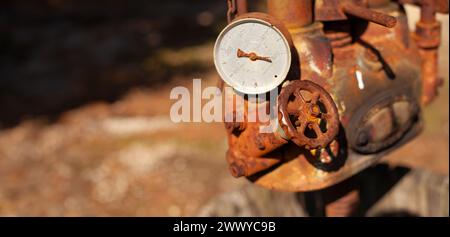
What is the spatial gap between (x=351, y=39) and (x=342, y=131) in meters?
0.47

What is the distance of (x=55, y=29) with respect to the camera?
9.65 metres

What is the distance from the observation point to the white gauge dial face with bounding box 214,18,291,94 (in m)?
2.83

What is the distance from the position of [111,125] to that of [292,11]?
162 inches

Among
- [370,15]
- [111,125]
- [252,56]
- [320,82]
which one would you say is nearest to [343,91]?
[320,82]

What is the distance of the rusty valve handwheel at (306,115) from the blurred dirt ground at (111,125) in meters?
2.01

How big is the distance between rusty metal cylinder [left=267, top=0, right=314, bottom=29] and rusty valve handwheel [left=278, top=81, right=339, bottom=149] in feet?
1.35

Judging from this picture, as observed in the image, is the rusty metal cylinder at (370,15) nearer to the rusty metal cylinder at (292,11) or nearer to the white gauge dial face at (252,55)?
the rusty metal cylinder at (292,11)

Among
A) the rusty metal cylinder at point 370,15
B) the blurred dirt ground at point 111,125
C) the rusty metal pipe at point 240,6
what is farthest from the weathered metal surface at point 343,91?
the blurred dirt ground at point 111,125

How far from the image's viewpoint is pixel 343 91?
308 centimetres

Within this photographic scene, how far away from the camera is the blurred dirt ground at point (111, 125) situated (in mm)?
5691

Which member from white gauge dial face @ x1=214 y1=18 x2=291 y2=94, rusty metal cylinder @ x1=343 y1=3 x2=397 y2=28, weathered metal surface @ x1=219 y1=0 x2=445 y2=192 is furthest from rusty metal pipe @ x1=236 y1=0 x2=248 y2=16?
rusty metal cylinder @ x1=343 y1=3 x2=397 y2=28

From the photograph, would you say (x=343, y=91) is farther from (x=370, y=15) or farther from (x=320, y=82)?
(x=370, y=15)

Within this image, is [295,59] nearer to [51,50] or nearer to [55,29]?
[51,50]
